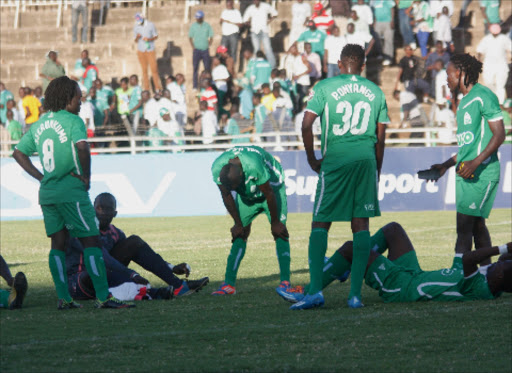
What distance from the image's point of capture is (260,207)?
9.06 m

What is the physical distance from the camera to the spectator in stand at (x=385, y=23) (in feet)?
81.3

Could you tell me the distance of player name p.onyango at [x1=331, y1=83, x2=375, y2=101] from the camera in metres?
7.60

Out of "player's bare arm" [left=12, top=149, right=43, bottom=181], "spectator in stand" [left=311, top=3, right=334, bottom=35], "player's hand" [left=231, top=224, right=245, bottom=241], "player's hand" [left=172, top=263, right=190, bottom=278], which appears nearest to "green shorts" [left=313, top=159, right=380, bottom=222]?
"player's hand" [left=231, top=224, right=245, bottom=241]

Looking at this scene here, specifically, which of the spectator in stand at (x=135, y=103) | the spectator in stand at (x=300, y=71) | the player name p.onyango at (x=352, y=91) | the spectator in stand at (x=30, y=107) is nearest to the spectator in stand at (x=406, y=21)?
the spectator in stand at (x=300, y=71)

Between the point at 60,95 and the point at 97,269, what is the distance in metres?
1.45

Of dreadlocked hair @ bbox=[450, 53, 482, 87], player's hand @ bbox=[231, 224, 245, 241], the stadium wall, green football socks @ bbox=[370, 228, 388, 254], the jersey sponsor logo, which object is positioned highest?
dreadlocked hair @ bbox=[450, 53, 482, 87]

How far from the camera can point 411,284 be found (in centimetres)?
781

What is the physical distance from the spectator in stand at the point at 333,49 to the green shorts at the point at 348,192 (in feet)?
52.4

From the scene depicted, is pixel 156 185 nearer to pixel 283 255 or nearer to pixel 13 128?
pixel 13 128

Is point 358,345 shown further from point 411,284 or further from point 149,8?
point 149,8

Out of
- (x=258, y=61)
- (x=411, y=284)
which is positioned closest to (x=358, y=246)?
(x=411, y=284)

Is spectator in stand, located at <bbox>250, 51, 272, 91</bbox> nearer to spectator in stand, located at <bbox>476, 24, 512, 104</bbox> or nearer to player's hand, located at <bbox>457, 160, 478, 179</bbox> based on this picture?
spectator in stand, located at <bbox>476, 24, 512, 104</bbox>

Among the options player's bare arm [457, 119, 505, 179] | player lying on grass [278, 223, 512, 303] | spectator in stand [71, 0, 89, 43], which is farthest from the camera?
spectator in stand [71, 0, 89, 43]

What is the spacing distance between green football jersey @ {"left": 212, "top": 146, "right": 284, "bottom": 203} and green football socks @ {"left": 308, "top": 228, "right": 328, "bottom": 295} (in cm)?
102
